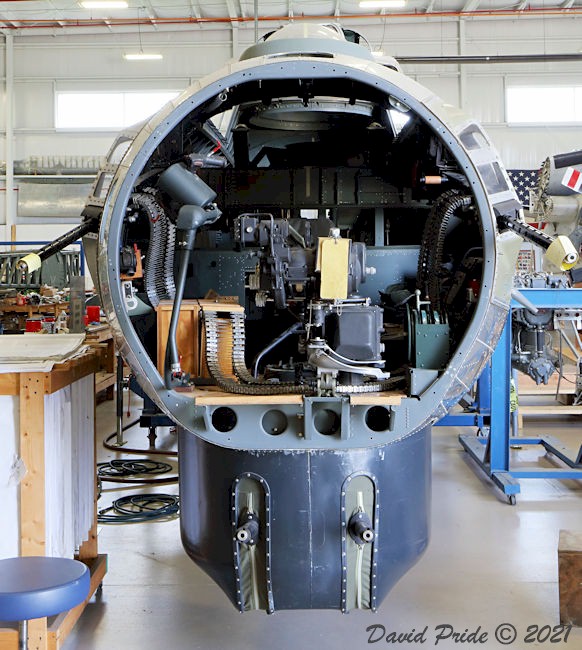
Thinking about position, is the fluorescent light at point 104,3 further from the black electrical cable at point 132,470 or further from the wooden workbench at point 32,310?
the black electrical cable at point 132,470

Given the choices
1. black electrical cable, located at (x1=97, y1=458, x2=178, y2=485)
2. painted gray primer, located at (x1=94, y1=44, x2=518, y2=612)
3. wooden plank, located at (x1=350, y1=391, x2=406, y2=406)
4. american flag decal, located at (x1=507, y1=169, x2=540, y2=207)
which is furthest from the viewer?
american flag decal, located at (x1=507, y1=169, x2=540, y2=207)

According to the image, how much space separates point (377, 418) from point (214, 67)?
53.2ft

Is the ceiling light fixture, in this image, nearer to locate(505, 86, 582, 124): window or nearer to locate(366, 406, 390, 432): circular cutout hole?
locate(505, 86, 582, 124): window

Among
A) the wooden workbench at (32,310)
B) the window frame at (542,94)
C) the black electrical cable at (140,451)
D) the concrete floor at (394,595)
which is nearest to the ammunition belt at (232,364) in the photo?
the concrete floor at (394,595)

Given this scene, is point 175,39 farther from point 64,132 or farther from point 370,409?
point 370,409

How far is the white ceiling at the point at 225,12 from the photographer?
16.3 m

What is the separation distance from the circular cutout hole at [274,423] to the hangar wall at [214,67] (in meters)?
15.7

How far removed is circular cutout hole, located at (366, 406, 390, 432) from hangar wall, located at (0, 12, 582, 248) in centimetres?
1543

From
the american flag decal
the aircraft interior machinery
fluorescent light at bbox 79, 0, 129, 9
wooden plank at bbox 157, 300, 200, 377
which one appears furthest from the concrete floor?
the american flag decal

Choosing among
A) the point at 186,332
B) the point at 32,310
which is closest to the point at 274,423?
the point at 186,332

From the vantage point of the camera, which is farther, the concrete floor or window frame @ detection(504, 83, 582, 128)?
window frame @ detection(504, 83, 582, 128)

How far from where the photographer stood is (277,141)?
5.20 meters

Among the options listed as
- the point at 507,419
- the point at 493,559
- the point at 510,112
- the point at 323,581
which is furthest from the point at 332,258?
the point at 510,112

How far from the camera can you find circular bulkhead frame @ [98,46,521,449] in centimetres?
312
